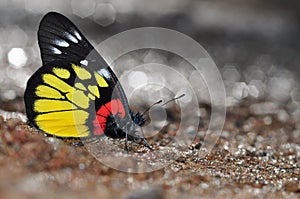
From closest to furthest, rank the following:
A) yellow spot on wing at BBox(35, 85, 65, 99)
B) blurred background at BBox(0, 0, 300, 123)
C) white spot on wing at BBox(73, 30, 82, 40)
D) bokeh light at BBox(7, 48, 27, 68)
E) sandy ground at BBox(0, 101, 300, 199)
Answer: sandy ground at BBox(0, 101, 300, 199) → white spot on wing at BBox(73, 30, 82, 40) → yellow spot on wing at BBox(35, 85, 65, 99) → bokeh light at BBox(7, 48, 27, 68) → blurred background at BBox(0, 0, 300, 123)

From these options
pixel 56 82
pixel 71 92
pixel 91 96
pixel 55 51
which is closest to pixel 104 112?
pixel 91 96

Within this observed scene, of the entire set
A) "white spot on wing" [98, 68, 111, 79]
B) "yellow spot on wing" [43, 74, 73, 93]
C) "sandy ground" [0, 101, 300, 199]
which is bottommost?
"sandy ground" [0, 101, 300, 199]

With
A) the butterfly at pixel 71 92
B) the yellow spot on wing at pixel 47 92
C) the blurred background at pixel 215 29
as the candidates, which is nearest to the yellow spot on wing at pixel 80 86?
the butterfly at pixel 71 92

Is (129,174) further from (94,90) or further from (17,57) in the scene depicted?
(17,57)

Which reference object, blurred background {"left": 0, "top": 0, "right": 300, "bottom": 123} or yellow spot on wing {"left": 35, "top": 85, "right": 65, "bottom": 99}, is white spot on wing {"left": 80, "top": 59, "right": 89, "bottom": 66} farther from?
blurred background {"left": 0, "top": 0, "right": 300, "bottom": 123}

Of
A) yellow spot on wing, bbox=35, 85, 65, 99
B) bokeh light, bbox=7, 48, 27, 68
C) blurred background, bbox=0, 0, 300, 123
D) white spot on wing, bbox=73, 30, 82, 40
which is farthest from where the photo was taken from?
blurred background, bbox=0, 0, 300, 123

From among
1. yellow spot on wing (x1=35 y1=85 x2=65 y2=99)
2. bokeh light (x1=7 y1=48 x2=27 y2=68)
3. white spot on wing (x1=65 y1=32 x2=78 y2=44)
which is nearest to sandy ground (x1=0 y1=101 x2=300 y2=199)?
yellow spot on wing (x1=35 y1=85 x2=65 y2=99)

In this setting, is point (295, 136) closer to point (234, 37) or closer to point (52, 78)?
point (52, 78)
